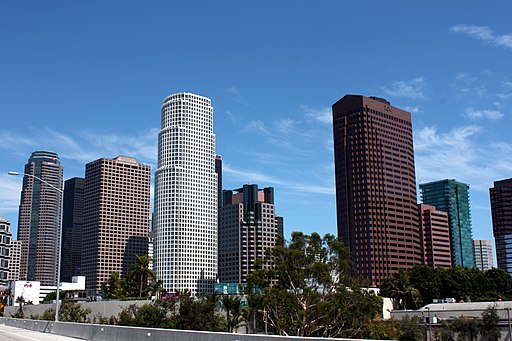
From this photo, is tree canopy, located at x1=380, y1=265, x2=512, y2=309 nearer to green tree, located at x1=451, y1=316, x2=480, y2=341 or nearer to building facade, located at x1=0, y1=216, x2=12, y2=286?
green tree, located at x1=451, y1=316, x2=480, y2=341

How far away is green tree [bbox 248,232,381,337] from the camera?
50156 millimetres

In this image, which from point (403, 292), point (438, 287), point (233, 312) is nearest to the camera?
point (233, 312)

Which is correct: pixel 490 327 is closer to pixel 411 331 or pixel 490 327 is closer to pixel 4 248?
pixel 411 331

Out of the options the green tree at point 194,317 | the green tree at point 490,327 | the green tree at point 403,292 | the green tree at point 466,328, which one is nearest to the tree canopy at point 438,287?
the green tree at point 403,292

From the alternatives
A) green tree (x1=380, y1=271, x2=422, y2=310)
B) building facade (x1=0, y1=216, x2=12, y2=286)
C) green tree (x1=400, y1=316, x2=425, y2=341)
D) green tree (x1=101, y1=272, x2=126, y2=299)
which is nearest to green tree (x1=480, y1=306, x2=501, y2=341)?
green tree (x1=400, y1=316, x2=425, y2=341)

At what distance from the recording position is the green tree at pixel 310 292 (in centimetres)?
5016

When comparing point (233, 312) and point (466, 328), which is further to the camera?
point (233, 312)

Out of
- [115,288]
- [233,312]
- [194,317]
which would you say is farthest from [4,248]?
[194,317]

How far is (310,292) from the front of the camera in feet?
166

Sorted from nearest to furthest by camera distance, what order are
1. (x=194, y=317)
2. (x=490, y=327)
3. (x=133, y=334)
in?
(x=133, y=334) → (x=194, y=317) → (x=490, y=327)

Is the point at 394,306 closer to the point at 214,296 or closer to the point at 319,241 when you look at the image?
the point at 214,296

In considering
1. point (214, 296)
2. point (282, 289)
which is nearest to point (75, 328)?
point (282, 289)

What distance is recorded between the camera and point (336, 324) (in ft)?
167

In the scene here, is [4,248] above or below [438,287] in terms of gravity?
above
